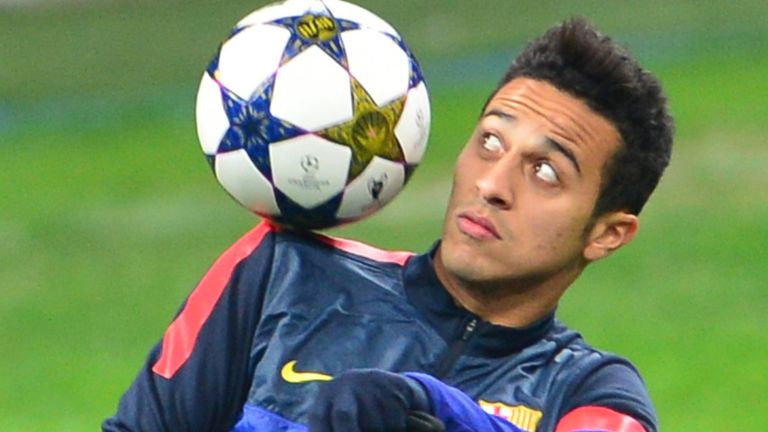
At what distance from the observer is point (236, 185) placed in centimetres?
426

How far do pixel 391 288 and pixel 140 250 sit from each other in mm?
7116

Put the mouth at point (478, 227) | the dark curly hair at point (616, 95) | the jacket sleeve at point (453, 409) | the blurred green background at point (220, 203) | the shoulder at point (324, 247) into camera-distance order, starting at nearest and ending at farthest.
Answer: the jacket sleeve at point (453, 409)
the mouth at point (478, 227)
the dark curly hair at point (616, 95)
the shoulder at point (324, 247)
the blurred green background at point (220, 203)

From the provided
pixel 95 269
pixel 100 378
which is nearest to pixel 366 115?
pixel 100 378

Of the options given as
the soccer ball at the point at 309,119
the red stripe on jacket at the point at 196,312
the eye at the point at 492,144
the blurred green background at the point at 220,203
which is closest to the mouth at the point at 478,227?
the eye at the point at 492,144

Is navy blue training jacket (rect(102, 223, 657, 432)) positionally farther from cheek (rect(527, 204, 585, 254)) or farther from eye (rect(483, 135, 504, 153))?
eye (rect(483, 135, 504, 153))

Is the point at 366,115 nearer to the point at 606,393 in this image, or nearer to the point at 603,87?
the point at 603,87

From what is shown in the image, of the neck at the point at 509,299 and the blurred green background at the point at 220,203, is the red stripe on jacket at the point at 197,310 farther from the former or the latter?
the blurred green background at the point at 220,203

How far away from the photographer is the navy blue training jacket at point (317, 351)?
410cm

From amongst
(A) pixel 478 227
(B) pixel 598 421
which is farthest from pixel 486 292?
(B) pixel 598 421

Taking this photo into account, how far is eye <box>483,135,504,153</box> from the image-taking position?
4.14 meters

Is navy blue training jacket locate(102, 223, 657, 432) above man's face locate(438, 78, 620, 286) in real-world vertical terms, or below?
below

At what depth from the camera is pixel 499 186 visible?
4.07 m

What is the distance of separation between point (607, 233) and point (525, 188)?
281 mm

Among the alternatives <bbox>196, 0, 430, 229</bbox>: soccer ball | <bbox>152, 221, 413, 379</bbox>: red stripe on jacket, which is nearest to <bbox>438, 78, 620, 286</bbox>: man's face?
<bbox>196, 0, 430, 229</bbox>: soccer ball
